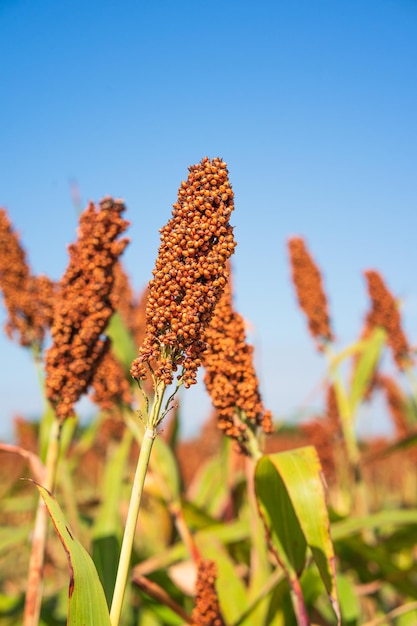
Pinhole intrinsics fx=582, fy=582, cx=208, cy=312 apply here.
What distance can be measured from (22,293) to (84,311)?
41.8 inches

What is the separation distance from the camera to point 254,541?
2322mm

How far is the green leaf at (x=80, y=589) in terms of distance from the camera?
1.21 metres

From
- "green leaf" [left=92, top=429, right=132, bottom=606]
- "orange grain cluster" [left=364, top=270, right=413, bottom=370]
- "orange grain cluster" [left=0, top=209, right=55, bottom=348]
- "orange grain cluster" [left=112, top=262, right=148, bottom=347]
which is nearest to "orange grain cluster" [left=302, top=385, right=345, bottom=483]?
"orange grain cluster" [left=364, top=270, right=413, bottom=370]

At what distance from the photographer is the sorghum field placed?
1367 millimetres

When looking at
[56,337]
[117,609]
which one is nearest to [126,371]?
[56,337]

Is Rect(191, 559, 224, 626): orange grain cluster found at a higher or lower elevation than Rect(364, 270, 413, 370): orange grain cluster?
lower

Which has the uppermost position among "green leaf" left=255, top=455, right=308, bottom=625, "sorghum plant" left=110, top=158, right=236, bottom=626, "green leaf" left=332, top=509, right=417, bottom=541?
"sorghum plant" left=110, top=158, right=236, bottom=626

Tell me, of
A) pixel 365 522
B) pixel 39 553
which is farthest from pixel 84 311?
pixel 365 522

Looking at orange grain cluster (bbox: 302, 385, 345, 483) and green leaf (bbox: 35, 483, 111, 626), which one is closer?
green leaf (bbox: 35, 483, 111, 626)

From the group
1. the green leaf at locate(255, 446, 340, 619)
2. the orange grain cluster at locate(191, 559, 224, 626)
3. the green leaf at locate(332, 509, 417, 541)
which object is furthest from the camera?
the green leaf at locate(332, 509, 417, 541)

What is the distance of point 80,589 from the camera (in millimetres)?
1223

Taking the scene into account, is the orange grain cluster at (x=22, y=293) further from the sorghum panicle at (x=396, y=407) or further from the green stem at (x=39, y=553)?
the sorghum panicle at (x=396, y=407)

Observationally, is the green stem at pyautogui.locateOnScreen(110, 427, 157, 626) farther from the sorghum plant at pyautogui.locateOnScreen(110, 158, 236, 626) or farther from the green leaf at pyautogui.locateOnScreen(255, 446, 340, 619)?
the green leaf at pyautogui.locateOnScreen(255, 446, 340, 619)

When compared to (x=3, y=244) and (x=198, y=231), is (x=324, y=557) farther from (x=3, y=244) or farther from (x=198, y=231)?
(x=3, y=244)
